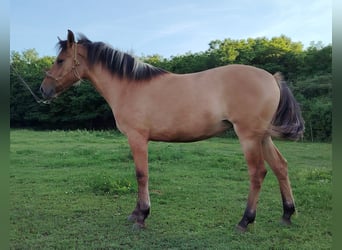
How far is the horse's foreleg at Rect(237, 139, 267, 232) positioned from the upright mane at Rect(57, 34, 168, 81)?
1479mm

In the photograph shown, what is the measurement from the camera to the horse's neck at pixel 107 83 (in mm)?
4148

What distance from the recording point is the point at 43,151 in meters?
9.60

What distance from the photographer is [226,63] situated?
13.8 m

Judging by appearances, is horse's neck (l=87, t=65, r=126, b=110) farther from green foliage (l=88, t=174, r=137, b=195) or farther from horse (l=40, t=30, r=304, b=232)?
green foliage (l=88, t=174, r=137, b=195)

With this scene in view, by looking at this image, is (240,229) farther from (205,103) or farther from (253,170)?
(205,103)

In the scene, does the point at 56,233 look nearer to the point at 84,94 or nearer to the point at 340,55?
the point at 340,55

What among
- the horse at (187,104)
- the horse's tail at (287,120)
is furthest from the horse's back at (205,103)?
the horse's tail at (287,120)

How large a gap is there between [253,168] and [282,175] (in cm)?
48

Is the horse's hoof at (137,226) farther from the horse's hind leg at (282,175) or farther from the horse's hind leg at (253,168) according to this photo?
the horse's hind leg at (282,175)

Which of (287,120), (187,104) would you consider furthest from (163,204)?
(287,120)

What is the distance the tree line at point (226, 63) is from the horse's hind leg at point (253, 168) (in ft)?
25.5

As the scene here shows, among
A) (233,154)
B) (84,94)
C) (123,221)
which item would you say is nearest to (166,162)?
(233,154)

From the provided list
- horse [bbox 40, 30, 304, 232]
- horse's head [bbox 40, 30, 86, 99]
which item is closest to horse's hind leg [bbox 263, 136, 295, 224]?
horse [bbox 40, 30, 304, 232]

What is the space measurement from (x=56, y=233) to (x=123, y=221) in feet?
2.68
